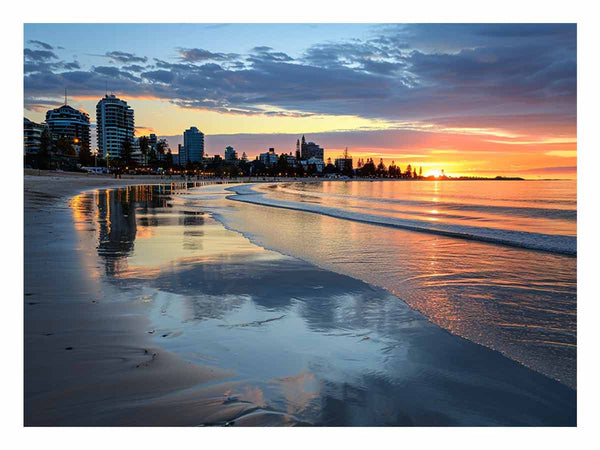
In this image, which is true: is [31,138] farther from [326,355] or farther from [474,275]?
[326,355]

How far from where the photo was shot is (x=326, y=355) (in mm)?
4328

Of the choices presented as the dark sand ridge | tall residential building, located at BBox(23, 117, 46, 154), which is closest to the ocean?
the dark sand ridge

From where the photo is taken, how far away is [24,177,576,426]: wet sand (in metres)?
3.35

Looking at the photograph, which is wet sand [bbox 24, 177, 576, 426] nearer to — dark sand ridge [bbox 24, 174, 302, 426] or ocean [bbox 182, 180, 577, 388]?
dark sand ridge [bbox 24, 174, 302, 426]

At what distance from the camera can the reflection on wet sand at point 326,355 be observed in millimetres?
3383

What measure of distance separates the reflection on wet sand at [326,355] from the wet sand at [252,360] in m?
0.02

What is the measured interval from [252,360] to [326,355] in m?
0.76

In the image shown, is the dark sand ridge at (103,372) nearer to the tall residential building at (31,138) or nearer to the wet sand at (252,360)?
the wet sand at (252,360)
